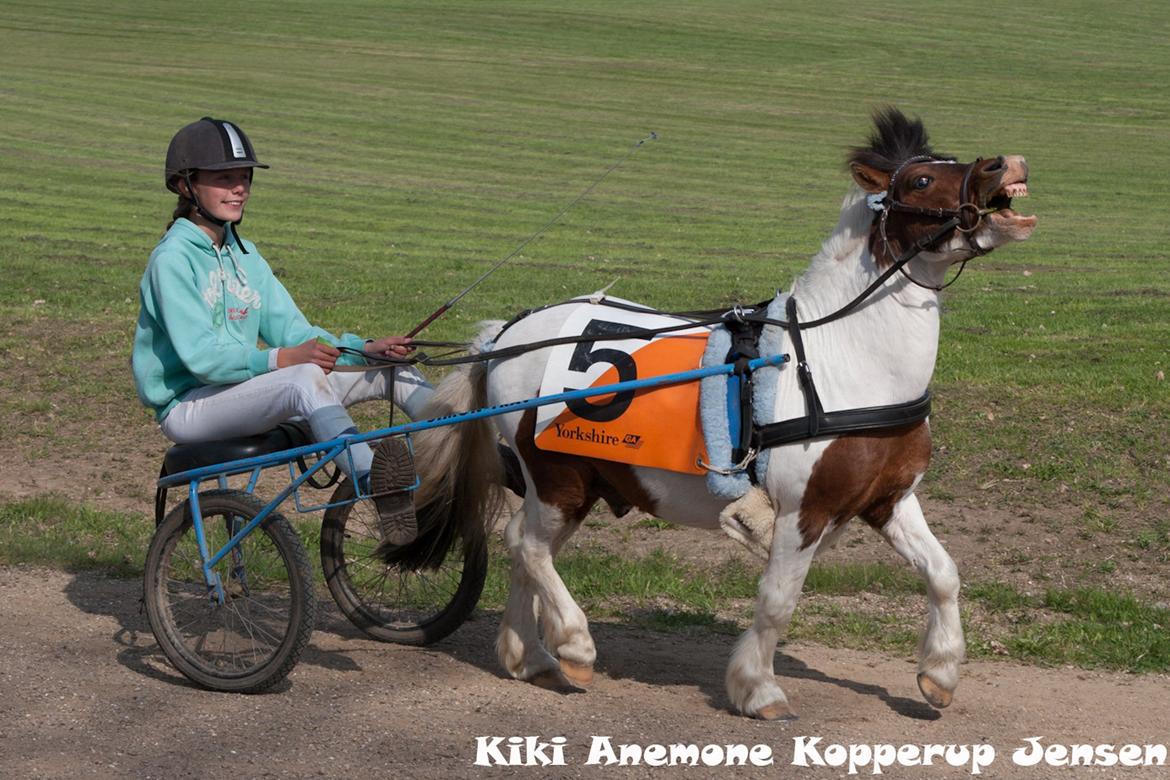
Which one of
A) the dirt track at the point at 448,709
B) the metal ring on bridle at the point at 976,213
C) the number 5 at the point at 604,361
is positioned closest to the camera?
the dirt track at the point at 448,709

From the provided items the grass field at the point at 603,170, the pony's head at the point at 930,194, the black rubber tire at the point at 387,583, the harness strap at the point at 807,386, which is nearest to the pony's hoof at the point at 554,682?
the black rubber tire at the point at 387,583

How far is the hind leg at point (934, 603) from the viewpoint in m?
5.61

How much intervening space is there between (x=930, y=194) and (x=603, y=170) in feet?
76.1

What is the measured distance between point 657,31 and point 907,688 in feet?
151

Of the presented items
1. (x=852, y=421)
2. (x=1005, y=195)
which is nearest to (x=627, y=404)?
(x=852, y=421)

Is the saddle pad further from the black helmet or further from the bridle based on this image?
the black helmet

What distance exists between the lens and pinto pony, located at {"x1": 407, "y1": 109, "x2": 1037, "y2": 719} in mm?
5289

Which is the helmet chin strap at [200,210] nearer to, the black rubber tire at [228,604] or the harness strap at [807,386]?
the black rubber tire at [228,604]

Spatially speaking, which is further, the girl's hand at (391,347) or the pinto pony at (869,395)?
the girl's hand at (391,347)

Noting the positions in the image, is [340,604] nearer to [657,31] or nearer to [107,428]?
[107,428]

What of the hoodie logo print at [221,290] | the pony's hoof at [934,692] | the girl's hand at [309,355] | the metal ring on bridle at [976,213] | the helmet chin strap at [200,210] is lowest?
the pony's hoof at [934,692]

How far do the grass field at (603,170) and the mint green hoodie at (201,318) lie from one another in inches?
83.1

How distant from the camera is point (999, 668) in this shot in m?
6.26

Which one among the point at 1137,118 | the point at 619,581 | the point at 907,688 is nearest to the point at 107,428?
the point at 619,581
